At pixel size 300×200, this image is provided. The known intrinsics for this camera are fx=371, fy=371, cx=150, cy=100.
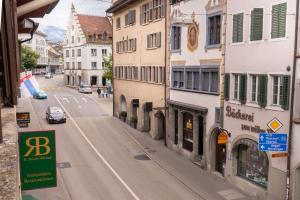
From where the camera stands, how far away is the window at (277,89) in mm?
17928

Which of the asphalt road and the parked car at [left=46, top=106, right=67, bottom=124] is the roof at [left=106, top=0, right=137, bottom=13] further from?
the parked car at [left=46, top=106, right=67, bottom=124]

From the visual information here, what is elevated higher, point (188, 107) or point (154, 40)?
point (154, 40)

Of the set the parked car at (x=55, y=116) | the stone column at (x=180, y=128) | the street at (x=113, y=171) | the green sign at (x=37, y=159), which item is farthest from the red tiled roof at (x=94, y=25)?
the green sign at (x=37, y=159)

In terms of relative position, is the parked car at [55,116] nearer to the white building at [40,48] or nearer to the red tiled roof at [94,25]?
the red tiled roof at [94,25]

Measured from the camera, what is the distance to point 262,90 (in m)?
19.1

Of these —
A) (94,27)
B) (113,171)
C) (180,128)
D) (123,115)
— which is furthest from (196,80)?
(94,27)

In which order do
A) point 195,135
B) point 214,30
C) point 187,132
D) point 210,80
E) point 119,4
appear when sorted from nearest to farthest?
point 214,30, point 210,80, point 195,135, point 187,132, point 119,4

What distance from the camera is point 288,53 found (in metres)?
17.4

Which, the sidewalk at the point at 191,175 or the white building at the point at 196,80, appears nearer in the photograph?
the sidewalk at the point at 191,175

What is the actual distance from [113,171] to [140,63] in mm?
15475

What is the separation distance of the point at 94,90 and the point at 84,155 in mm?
49435

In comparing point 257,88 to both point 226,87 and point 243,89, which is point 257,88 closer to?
point 243,89

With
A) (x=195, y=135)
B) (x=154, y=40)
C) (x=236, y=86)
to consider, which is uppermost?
(x=154, y=40)

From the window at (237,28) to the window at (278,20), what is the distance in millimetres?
2742
